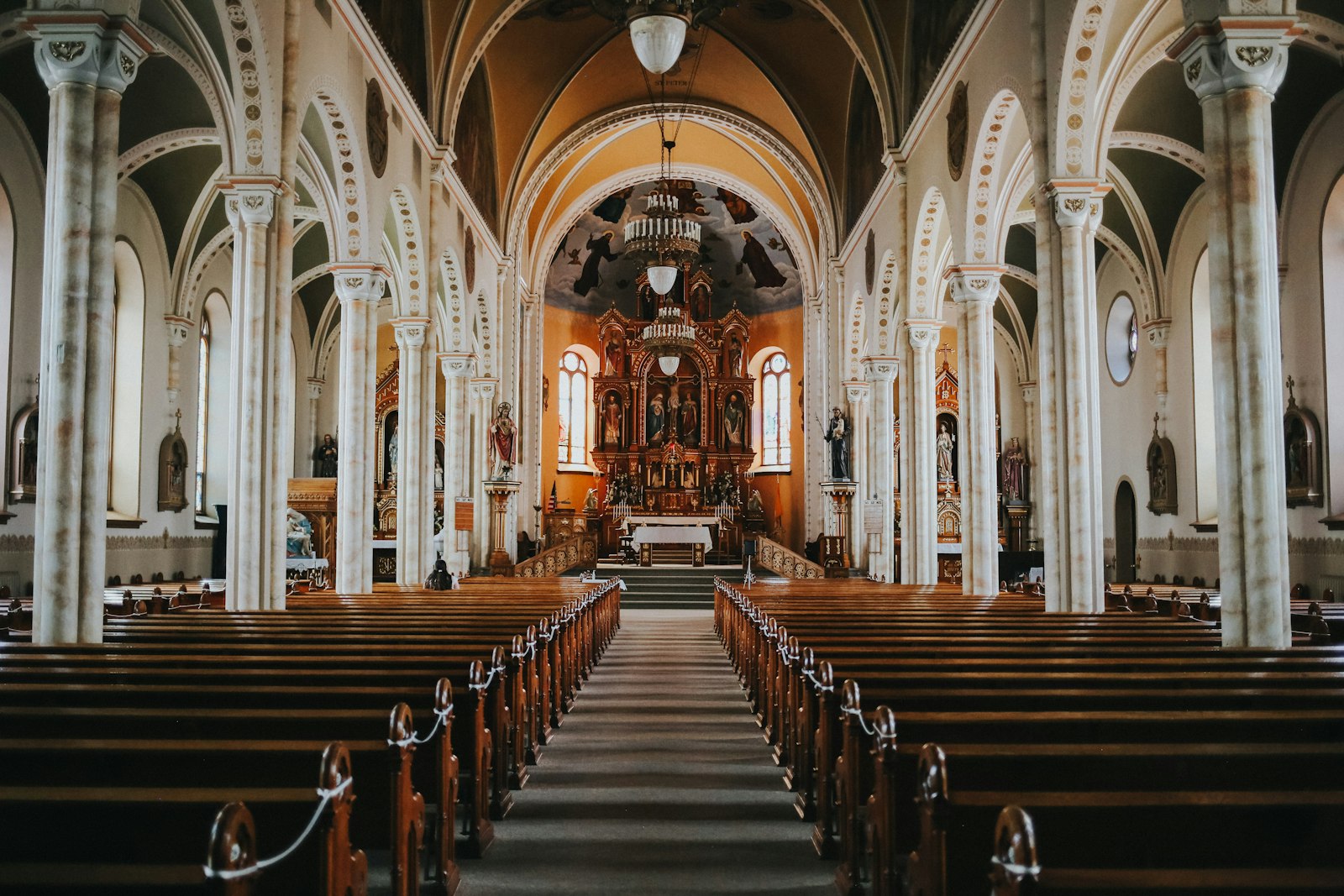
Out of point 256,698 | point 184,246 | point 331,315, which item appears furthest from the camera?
point 331,315

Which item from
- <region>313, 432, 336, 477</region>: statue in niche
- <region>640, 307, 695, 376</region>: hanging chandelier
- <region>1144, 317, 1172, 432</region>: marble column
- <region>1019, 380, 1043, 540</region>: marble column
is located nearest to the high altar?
<region>640, 307, 695, 376</region>: hanging chandelier

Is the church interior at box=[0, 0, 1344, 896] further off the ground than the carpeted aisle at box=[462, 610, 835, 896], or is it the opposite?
the church interior at box=[0, 0, 1344, 896]

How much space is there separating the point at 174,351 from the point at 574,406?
16673 millimetres

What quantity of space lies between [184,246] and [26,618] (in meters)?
12.3

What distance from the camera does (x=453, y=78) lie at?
721 inches

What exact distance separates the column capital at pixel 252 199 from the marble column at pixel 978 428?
8.95m

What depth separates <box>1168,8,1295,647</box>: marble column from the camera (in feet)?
24.7

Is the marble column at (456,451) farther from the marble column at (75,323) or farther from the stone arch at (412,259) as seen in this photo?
the marble column at (75,323)

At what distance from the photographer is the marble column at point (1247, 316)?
7543 millimetres

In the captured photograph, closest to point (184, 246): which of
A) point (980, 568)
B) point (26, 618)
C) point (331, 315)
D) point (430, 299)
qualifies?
point (430, 299)

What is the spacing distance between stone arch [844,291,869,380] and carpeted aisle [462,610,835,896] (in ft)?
52.5

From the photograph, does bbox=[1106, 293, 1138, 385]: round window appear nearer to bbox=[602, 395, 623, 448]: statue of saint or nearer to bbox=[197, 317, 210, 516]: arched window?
bbox=[602, 395, 623, 448]: statue of saint

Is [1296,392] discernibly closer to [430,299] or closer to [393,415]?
[430,299]

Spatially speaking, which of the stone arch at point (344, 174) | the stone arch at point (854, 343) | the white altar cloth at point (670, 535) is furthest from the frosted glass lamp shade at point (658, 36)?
the white altar cloth at point (670, 535)
